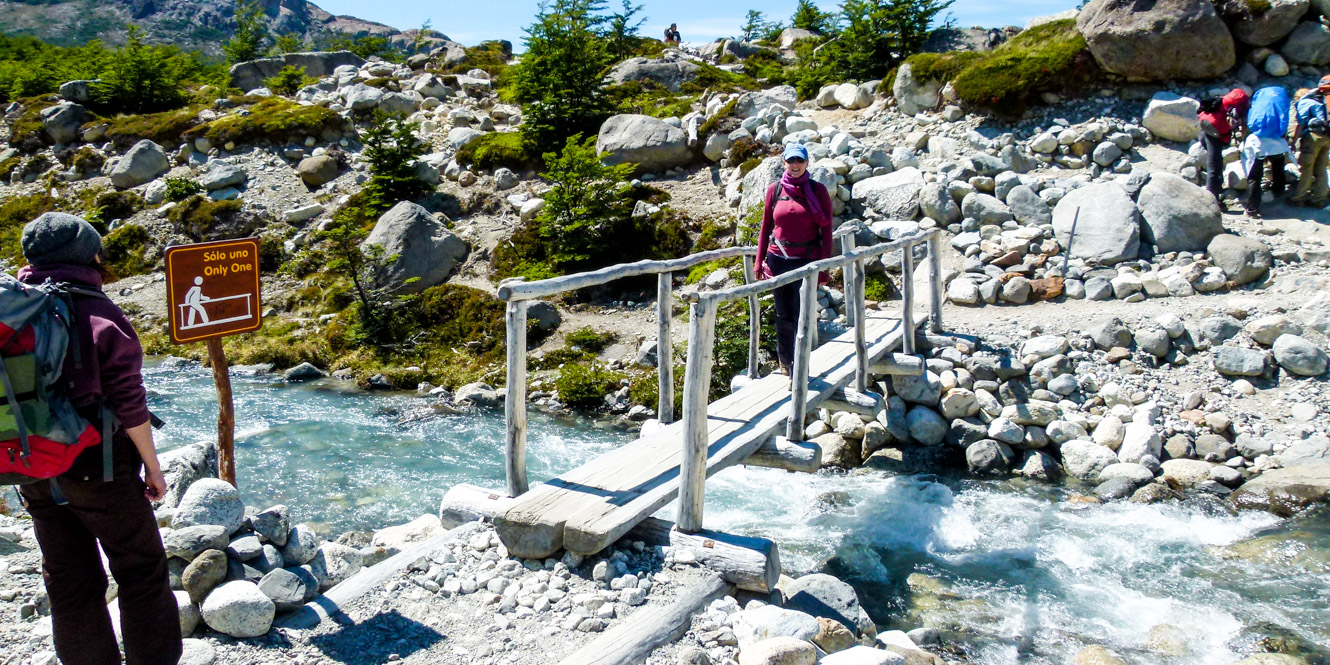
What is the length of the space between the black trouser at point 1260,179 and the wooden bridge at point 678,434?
23.8 feet

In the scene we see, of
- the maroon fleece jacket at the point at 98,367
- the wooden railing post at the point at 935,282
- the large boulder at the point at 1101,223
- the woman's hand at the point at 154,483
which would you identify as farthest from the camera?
the large boulder at the point at 1101,223

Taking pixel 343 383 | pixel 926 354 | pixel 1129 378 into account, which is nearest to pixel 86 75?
pixel 343 383

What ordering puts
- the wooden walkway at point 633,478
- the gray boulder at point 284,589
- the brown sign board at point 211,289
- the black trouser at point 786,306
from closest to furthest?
the gray boulder at point 284,589, the wooden walkway at point 633,478, the brown sign board at point 211,289, the black trouser at point 786,306

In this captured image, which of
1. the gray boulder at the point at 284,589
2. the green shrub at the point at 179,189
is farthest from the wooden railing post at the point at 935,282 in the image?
the green shrub at the point at 179,189

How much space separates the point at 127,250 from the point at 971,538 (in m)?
22.1

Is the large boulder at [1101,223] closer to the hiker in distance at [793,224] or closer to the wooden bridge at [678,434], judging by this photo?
the wooden bridge at [678,434]

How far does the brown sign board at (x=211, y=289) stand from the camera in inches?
222

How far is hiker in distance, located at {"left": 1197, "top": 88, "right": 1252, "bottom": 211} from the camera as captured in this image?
1272 centimetres

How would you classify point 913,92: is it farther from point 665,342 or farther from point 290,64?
point 290,64

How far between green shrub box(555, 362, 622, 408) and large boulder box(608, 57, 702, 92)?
15862 mm

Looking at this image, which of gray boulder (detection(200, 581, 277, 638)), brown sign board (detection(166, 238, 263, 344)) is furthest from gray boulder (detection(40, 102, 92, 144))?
gray boulder (detection(200, 581, 277, 638))

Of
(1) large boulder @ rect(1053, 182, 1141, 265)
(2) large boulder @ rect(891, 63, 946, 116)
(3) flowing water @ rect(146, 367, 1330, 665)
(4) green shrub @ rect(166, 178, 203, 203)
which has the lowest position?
(3) flowing water @ rect(146, 367, 1330, 665)

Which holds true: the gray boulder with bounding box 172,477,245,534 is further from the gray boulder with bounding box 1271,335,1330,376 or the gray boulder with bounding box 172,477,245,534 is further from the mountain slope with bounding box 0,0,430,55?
the mountain slope with bounding box 0,0,430,55

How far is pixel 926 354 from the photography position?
1127cm
